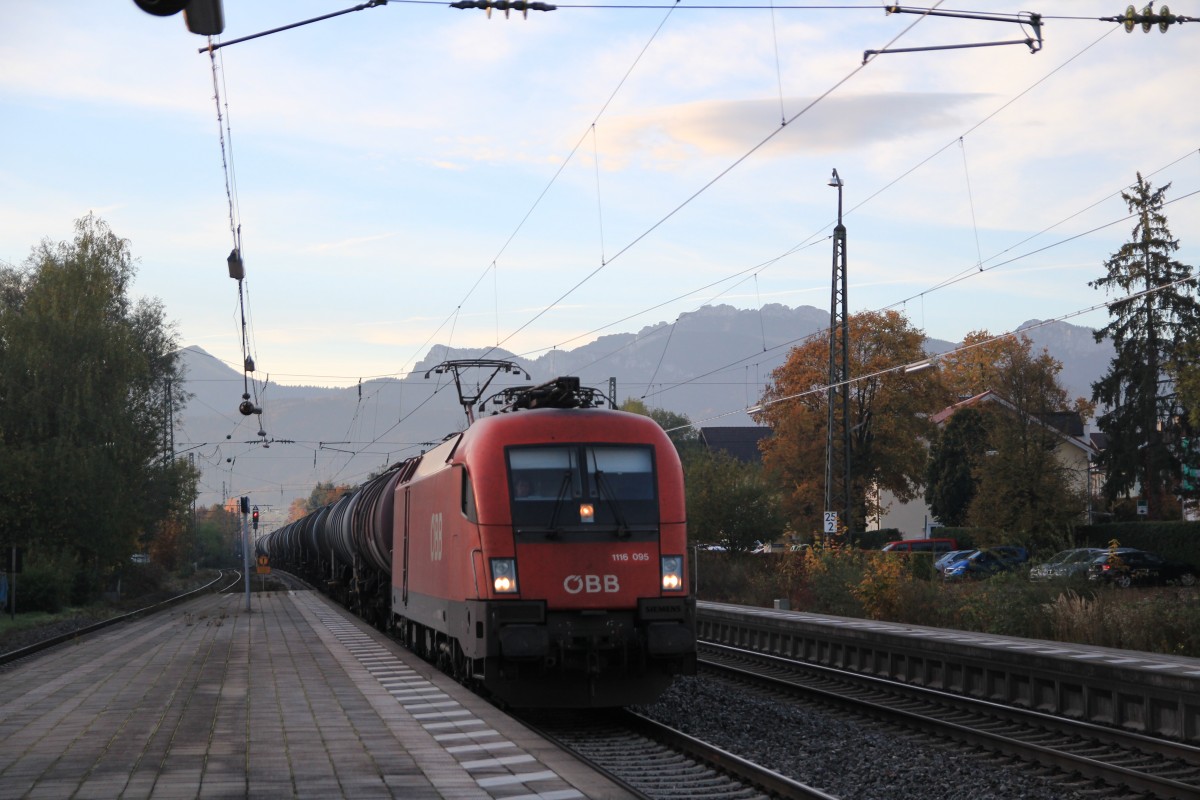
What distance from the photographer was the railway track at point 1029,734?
10531 mm

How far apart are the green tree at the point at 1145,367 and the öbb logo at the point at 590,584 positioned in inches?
1774

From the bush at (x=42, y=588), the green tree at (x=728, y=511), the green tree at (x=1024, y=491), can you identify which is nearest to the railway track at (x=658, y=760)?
the green tree at (x=728, y=511)

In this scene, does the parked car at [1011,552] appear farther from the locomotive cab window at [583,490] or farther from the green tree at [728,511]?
the locomotive cab window at [583,490]

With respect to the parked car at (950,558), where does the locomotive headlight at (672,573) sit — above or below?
above

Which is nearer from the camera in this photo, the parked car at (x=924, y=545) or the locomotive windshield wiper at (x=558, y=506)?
the locomotive windshield wiper at (x=558, y=506)

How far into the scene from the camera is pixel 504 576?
13109 mm

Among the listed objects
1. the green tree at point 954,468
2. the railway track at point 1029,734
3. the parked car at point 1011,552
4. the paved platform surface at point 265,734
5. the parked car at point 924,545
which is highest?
the green tree at point 954,468

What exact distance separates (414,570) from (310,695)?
4793 millimetres

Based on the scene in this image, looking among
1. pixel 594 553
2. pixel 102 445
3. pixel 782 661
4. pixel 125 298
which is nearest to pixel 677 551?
pixel 594 553

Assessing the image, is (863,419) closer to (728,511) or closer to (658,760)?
(728,511)

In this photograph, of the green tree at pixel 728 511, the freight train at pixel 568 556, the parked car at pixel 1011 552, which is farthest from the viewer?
the parked car at pixel 1011 552

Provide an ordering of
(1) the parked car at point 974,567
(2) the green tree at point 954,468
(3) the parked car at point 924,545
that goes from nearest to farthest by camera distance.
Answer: (1) the parked car at point 974,567 → (3) the parked car at point 924,545 → (2) the green tree at point 954,468

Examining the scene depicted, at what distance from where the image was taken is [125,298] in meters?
53.2

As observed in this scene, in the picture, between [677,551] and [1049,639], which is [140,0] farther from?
[1049,639]
